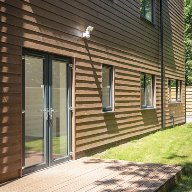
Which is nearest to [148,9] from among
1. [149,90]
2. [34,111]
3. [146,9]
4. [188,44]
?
[146,9]

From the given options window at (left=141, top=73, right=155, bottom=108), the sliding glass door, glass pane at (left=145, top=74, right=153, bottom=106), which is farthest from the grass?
glass pane at (left=145, top=74, right=153, bottom=106)

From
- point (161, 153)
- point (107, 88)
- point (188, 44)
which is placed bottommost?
point (161, 153)

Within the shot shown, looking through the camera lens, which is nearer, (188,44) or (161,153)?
(161,153)

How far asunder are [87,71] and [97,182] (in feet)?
9.35

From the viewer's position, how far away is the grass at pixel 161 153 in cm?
494

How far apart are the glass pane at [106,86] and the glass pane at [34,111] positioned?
2.37 m

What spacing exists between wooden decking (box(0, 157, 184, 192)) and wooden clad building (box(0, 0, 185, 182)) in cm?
34

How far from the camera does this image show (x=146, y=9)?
9375 mm

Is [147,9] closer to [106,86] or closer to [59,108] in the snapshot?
[106,86]

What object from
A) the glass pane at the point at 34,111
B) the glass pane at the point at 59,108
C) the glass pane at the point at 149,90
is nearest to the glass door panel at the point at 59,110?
the glass pane at the point at 59,108

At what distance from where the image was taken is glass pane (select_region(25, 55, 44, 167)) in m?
4.23

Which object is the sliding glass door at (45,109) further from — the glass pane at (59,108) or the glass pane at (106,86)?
the glass pane at (106,86)

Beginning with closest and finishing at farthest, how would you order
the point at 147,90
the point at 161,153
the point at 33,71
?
1. the point at 33,71
2. the point at 161,153
3. the point at 147,90

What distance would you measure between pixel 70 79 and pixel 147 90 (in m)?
4.80
